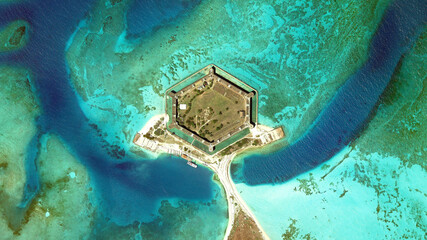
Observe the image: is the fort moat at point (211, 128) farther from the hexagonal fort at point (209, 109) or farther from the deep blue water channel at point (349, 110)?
the deep blue water channel at point (349, 110)

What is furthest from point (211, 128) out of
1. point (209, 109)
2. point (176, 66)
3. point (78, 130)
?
point (78, 130)

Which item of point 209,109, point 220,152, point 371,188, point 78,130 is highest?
point 209,109

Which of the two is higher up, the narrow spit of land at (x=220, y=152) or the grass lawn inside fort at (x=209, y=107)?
the grass lawn inside fort at (x=209, y=107)

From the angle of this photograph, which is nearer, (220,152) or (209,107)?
(209,107)

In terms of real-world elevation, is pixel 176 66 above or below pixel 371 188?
above

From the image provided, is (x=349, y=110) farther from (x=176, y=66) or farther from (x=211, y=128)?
(x=176, y=66)

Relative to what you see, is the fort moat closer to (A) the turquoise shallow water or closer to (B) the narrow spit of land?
(B) the narrow spit of land

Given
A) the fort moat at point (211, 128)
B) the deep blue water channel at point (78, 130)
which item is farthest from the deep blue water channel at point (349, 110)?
the deep blue water channel at point (78, 130)
